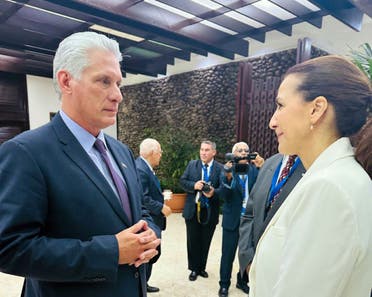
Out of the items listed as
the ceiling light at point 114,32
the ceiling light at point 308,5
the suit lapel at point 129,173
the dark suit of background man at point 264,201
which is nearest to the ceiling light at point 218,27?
the ceiling light at point 308,5

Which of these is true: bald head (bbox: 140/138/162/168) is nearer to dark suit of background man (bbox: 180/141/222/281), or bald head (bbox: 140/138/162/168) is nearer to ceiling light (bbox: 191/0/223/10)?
dark suit of background man (bbox: 180/141/222/281)

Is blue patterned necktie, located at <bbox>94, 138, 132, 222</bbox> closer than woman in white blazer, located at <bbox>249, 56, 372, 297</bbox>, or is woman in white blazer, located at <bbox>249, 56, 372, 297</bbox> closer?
woman in white blazer, located at <bbox>249, 56, 372, 297</bbox>

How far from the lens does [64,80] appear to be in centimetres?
94

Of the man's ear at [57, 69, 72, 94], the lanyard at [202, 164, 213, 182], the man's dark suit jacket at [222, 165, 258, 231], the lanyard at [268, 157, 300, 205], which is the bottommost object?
the man's dark suit jacket at [222, 165, 258, 231]

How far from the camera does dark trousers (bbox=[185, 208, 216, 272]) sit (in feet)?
9.37

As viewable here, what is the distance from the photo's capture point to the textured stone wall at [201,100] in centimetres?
550

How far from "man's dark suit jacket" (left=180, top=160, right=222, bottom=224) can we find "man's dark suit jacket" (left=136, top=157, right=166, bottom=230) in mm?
447

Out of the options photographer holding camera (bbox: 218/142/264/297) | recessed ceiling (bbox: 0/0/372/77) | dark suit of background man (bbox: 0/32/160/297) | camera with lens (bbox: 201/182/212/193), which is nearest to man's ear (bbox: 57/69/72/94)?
dark suit of background man (bbox: 0/32/160/297)

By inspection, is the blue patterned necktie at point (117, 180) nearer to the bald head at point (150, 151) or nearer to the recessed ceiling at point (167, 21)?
the bald head at point (150, 151)

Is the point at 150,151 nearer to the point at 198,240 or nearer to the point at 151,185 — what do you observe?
the point at 151,185

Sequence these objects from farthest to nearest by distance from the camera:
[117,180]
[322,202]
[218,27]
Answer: [218,27]
[117,180]
[322,202]

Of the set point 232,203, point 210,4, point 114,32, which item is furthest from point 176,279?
point 114,32

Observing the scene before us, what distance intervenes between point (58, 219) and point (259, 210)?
1124 millimetres

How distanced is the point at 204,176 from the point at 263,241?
7.26 ft
